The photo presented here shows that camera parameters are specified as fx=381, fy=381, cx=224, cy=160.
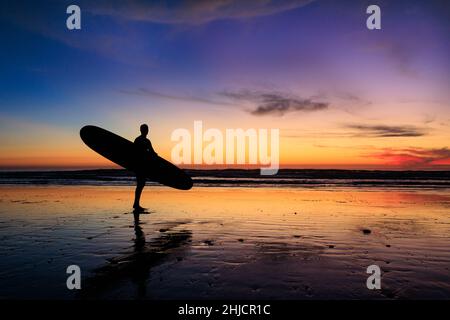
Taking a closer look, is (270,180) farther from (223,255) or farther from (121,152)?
(223,255)

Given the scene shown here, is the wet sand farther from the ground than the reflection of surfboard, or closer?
closer

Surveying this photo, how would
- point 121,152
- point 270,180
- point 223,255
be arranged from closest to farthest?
point 223,255 → point 121,152 → point 270,180

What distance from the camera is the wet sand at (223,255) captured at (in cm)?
419

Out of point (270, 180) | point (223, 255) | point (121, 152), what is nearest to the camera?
point (223, 255)

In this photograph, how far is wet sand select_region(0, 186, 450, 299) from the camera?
13.8ft

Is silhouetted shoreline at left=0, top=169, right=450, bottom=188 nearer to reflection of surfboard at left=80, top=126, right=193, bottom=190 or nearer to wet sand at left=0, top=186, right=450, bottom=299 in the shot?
reflection of surfboard at left=80, top=126, right=193, bottom=190

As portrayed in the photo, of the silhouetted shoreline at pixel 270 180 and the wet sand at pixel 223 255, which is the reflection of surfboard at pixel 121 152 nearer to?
Answer: the wet sand at pixel 223 255

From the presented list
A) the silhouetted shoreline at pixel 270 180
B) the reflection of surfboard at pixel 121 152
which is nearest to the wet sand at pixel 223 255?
the reflection of surfboard at pixel 121 152

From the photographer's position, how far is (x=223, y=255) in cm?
585

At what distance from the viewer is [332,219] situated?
9984 mm

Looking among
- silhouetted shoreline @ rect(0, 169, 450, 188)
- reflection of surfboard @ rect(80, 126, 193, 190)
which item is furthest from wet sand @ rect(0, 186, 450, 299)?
silhouetted shoreline @ rect(0, 169, 450, 188)

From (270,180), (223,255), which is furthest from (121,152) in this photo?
(270,180)

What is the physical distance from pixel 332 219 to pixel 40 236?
6.91m
